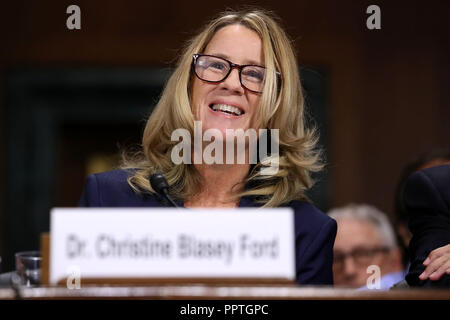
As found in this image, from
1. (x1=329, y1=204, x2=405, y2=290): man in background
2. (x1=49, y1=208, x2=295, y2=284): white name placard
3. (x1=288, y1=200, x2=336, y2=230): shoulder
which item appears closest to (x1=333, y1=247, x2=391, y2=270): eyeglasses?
(x1=329, y1=204, x2=405, y2=290): man in background

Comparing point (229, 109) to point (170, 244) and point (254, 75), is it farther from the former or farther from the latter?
point (170, 244)

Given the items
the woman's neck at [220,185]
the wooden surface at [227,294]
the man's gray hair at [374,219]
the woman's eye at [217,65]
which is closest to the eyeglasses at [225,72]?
the woman's eye at [217,65]

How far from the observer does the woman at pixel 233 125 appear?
4.38ft

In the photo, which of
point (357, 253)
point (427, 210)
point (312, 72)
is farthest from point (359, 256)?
point (312, 72)

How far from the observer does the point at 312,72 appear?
322 cm

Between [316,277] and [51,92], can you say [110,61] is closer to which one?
[51,92]

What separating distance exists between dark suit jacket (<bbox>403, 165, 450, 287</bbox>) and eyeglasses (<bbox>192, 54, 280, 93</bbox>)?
14.8 inches

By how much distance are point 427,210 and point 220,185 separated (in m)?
0.42

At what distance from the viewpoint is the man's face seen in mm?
2336

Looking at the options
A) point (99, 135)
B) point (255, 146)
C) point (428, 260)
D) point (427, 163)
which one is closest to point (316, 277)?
point (428, 260)

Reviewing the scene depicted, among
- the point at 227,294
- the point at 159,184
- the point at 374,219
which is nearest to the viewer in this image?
the point at 227,294

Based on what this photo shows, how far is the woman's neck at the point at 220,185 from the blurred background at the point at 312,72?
6.12ft

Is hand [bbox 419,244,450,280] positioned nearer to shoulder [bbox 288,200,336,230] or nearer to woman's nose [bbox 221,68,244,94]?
shoulder [bbox 288,200,336,230]
